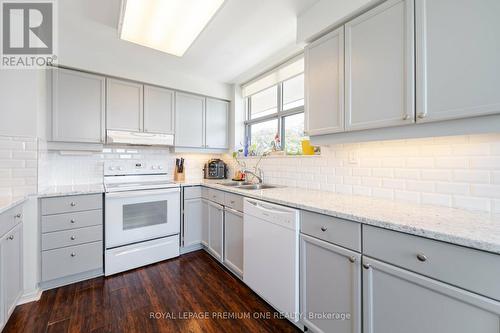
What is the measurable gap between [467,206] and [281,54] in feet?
7.15

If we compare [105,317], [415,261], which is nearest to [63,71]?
[105,317]

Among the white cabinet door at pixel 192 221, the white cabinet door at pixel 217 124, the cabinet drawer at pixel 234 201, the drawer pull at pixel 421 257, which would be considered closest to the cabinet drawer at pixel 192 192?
the white cabinet door at pixel 192 221

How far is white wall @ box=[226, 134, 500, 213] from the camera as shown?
119 centimetres

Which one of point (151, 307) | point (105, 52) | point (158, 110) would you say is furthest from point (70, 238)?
point (105, 52)

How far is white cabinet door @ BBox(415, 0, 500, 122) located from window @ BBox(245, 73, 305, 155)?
4.39 feet

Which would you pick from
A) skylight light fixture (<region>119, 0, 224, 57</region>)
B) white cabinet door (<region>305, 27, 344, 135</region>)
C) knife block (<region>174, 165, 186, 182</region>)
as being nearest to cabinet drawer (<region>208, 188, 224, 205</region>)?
knife block (<region>174, 165, 186, 182</region>)

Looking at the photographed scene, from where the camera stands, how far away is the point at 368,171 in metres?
1.71

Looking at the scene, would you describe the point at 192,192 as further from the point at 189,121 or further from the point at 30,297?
the point at 30,297

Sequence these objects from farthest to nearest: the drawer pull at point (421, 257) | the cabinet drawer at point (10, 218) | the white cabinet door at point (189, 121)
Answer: the white cabinet door at point (189, 121), the cabinet drawer at point (10, 218), the drawer pull at point (421, 257)

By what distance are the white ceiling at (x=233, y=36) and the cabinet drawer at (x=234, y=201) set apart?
62.9 inches

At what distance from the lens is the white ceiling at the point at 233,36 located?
5.64 feet

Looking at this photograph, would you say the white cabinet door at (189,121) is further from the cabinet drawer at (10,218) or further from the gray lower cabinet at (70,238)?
the cabinet drawer at (10,218)

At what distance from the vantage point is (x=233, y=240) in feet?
7.15

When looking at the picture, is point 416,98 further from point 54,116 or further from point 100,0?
point 54,116
